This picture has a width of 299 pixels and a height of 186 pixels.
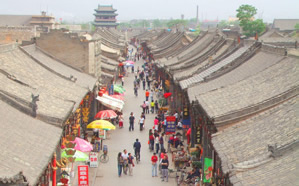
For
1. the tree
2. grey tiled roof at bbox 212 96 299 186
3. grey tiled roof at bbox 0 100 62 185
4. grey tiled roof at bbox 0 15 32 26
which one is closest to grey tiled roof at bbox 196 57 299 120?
grey tiled roof at bbox 212 96 299 186

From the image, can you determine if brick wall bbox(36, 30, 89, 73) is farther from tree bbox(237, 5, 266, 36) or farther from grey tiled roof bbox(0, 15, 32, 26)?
grey tiled roof bbox(0, 15, 32, 26)

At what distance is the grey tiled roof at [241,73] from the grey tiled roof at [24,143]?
983 centimetres

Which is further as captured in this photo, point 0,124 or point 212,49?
point 212,49

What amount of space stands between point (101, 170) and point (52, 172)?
23.4ft

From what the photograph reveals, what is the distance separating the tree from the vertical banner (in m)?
74.0

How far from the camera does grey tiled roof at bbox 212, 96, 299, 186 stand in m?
13.9

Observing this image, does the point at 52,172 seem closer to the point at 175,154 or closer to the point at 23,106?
the point at 23,106

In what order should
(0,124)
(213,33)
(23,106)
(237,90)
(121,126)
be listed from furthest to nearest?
(213,33), (121,126), (237,90), (23,106), (0,124)

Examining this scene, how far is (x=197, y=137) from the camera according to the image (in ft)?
94.1

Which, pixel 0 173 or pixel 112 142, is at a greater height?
pixel 0 173

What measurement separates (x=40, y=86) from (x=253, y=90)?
10.1 meters

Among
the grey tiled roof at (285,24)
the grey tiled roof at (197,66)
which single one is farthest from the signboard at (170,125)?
the grey tiled roof at (285,24)

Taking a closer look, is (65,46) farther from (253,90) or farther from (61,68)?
(253,90)

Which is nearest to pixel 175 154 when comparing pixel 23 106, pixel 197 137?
pixel 197 137
